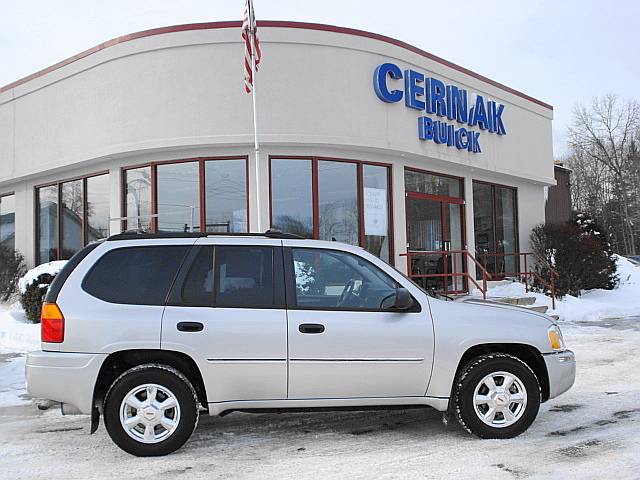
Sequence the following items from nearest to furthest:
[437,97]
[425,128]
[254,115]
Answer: [254,115] → [425,128] → [437,97]

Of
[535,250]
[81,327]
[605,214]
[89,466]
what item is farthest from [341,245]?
[605,214]

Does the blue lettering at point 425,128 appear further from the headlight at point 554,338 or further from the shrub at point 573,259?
the headlight at point 554,338

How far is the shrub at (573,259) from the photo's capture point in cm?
1706

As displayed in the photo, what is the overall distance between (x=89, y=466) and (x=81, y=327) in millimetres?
1065

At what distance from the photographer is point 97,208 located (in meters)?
14.7

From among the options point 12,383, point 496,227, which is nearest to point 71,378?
point 12,383

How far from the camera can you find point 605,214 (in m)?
61.8

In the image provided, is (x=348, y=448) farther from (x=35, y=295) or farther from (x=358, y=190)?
(x=35, y=295)

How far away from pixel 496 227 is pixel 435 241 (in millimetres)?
3154

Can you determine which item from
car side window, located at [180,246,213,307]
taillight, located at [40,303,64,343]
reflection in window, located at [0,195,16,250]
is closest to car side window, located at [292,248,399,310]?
car side window, located at [180,246,213,307]

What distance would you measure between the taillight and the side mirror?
263 cm

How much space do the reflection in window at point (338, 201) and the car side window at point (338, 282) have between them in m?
7.69

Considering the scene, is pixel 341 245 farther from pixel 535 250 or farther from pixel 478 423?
pixel 535 250

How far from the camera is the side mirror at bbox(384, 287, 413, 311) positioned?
17.5ft
